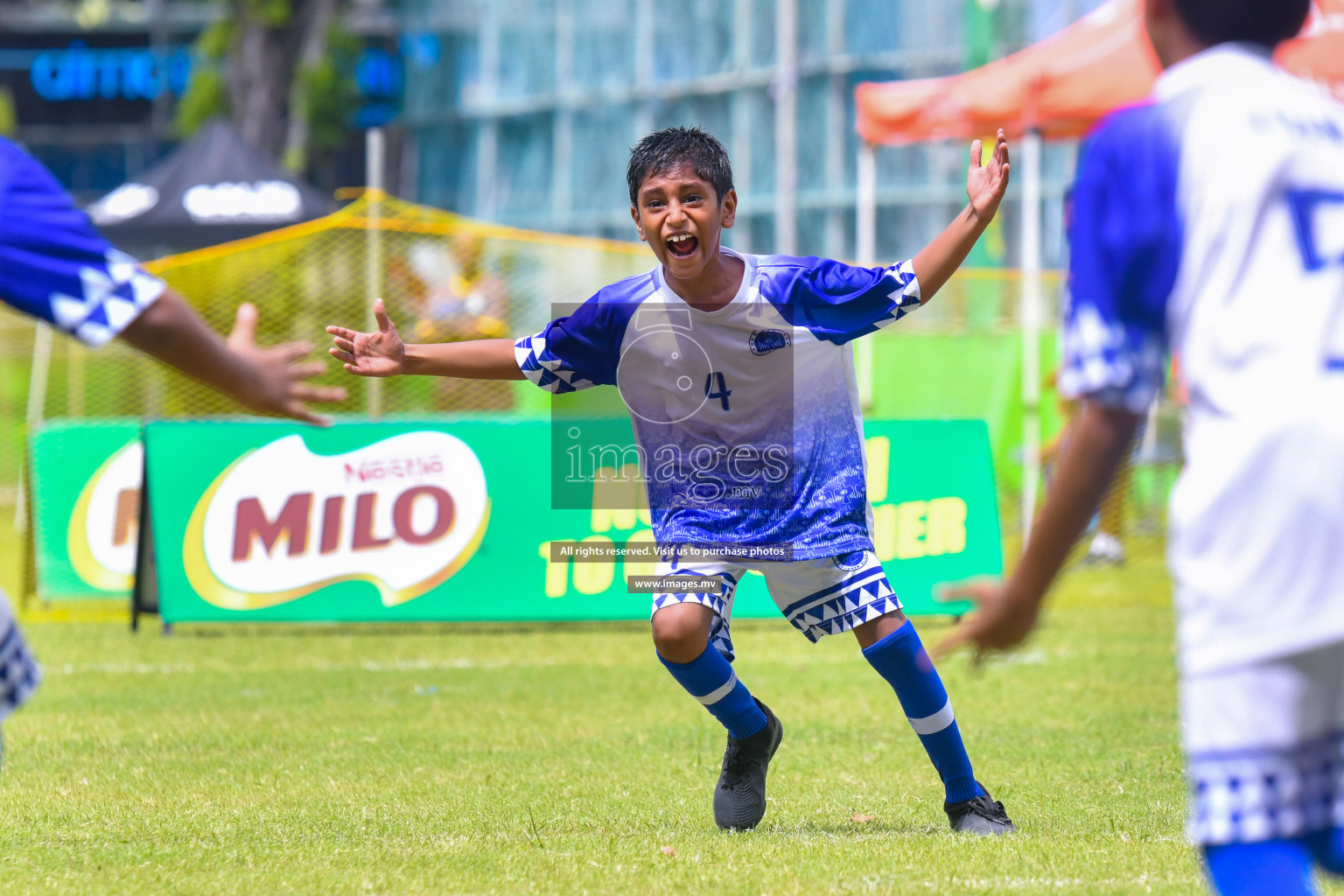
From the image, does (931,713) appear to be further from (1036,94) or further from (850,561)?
(1036,94)

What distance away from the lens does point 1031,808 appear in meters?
4.89

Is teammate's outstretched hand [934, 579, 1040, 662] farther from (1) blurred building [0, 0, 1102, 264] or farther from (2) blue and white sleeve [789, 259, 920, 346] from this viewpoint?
(1) blurred building [0, 0, 1102, 264]

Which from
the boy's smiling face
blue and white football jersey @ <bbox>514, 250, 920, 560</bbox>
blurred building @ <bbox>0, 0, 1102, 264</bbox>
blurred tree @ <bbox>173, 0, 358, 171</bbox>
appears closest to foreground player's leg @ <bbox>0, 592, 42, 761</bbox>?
blue and white football jersey @ <bbox>514, 250, 920, 560</bbox>

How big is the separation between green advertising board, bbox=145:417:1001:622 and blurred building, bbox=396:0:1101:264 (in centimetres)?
974

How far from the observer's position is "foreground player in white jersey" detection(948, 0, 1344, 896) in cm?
217

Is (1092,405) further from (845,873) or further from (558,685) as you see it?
(558,685)

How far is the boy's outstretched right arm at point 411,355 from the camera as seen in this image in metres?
4.26

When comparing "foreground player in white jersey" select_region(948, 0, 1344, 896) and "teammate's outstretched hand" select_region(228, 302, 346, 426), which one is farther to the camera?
"teammate's outstretched hand" select_region(228, 302, 346, 426)

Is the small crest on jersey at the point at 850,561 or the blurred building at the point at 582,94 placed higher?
the blurred building at the point at 582,94

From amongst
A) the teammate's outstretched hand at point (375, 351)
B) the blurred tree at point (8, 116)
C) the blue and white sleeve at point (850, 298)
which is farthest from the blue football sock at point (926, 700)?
the blurred tree at point (8, 116)

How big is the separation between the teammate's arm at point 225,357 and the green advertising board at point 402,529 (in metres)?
5.91

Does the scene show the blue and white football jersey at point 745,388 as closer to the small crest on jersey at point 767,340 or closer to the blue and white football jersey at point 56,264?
the small crest on jersey at point 767,340

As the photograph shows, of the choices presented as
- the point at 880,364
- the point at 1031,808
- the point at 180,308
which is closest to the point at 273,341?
the point at 880,364

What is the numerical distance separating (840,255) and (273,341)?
11766 mm
